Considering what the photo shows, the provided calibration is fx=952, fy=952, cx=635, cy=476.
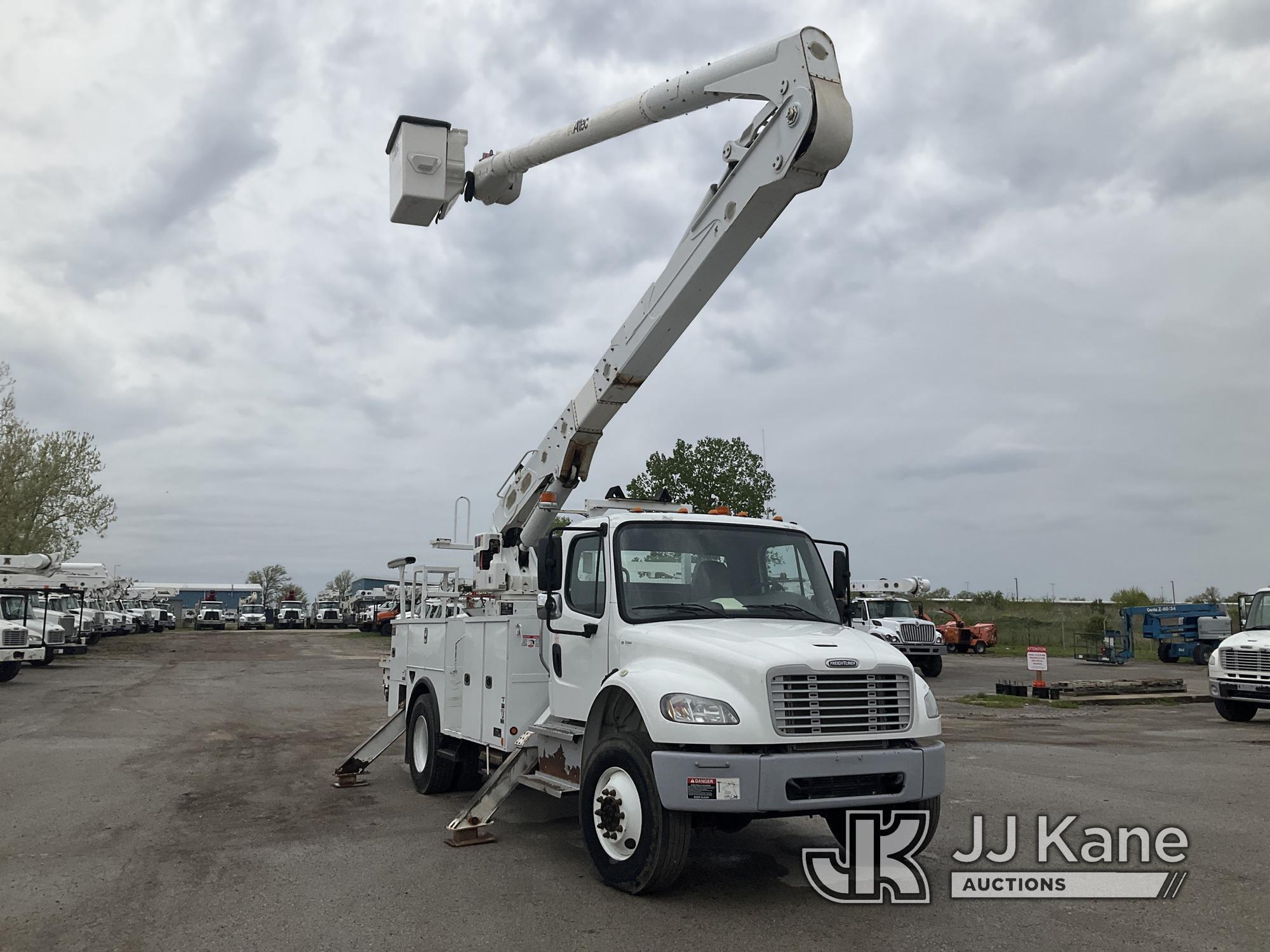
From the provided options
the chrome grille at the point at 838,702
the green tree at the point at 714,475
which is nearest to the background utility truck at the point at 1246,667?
the chrome grille at the point at 838,702

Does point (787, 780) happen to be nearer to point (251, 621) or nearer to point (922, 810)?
point (922, 810)

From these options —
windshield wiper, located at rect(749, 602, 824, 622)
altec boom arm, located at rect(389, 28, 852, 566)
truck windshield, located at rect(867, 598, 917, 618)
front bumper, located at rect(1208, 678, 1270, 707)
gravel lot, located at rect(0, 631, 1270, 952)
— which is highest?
altec boom arm, located at rect(389, 28, 852, 566)

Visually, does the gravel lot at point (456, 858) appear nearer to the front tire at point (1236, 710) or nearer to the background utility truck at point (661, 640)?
the background utility truck at point (661, 640)

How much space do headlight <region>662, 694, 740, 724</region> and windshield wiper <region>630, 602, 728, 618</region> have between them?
106 cm

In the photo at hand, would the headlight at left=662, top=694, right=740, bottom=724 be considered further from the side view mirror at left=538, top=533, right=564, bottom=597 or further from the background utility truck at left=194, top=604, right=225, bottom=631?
the background utility truck at left=194, top=604, right=225, bottom=631

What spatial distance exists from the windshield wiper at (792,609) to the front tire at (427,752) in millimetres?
3900

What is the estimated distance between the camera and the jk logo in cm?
601

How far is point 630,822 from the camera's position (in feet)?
19.1

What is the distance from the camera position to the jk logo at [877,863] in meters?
6.01

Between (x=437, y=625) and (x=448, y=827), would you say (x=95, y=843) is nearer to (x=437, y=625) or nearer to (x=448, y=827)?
(x=448, y=827)

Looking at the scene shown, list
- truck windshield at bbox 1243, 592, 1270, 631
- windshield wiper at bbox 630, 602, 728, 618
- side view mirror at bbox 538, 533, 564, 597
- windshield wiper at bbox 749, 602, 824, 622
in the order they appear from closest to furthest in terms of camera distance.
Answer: windshield wiper at bbox 630, 602, 728, 618 < windshield wiper at bbox 749, 602, 824, 622 < side view mirror at bbox 538, 533, 564, 597 < truck windshield at bbox 1243, 592, 1270, 631

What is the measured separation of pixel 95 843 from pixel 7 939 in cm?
233

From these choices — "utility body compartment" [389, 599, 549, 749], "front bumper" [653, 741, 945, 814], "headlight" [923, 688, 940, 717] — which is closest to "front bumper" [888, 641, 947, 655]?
"utility body compartment" [389, 599, 549, 749]

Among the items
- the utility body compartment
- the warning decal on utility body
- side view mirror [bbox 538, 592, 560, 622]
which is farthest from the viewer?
the utility body compartment
